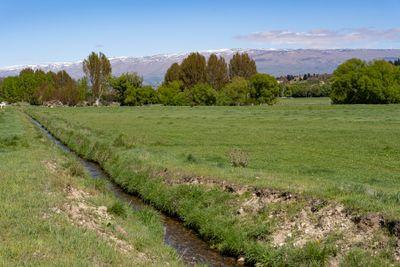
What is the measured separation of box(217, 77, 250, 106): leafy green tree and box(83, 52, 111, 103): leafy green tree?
37.5m

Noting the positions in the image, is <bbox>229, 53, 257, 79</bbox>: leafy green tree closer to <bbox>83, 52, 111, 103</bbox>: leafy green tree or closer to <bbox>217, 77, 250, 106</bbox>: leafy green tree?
<bbox>217, 77, 250, 106</bbox>: leafy green tree

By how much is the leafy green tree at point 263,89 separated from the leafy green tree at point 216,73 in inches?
743

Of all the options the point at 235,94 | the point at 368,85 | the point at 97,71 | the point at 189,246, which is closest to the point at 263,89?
the point at 235,94

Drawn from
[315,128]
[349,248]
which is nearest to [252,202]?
[349,248]

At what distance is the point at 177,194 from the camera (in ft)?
→ 73.6

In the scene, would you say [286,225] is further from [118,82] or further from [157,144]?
[118,82]

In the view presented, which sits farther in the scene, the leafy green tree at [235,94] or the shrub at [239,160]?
the leafy green tree at [235,94]

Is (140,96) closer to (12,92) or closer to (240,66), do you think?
(240,66)

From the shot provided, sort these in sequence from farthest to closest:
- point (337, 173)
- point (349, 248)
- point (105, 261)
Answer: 1. point (337, 173)
2. point (349, 248)
3. point (105, 261)

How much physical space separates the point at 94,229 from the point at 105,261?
3446 millimetres

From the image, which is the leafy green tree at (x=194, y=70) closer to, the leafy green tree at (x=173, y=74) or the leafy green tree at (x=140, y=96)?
the leafy green tree at (x=173, y=74)

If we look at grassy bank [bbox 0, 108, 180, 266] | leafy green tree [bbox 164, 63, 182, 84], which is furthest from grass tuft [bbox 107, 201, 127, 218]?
leafy green tree [bbox 164, 63, 182, 84]

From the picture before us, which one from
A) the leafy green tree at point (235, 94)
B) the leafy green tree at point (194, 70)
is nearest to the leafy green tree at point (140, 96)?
the leafy green tree at point (194, 70)

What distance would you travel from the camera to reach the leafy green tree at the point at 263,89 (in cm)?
13688
